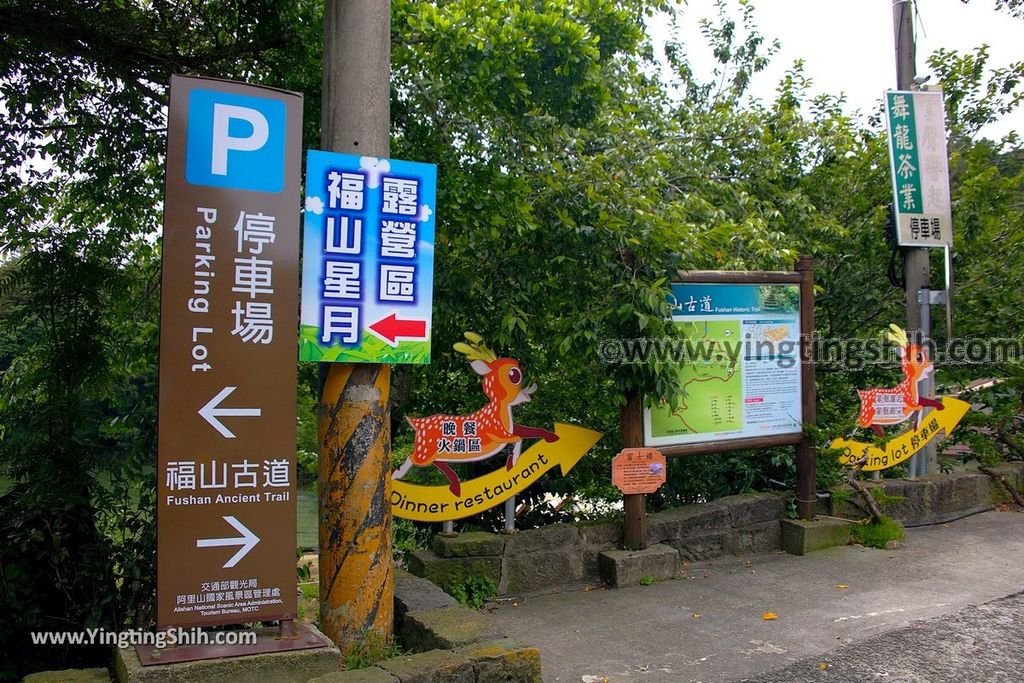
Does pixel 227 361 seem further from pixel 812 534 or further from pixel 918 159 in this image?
pixel 918 159

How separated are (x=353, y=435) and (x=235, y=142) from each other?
145 centimetres

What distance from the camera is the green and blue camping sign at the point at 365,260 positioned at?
3.96 m

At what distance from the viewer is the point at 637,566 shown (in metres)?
6.04

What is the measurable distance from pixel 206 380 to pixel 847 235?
766cm

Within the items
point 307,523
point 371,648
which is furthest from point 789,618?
point 307,523

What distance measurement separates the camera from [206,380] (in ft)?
11.5

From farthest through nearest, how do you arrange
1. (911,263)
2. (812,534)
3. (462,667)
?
(911,263) → (812,534) → (462,667)

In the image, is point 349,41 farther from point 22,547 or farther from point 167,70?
point 22,547

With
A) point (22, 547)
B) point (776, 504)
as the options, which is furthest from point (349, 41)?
point (776, 504)

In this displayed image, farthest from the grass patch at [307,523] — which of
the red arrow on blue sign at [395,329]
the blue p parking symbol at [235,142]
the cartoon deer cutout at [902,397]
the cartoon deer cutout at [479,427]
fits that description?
the blue p parking symbol at [235,142]

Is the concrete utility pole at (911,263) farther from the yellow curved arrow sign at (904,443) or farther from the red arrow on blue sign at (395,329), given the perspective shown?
the red arrow on blue sign at (395,329)

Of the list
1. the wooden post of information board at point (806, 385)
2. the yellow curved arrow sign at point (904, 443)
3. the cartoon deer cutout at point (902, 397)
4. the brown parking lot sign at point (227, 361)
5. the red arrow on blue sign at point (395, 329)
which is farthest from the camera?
the cartoon deer cutout at point (902, 397)

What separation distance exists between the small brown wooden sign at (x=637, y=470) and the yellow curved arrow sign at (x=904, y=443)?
6.84ft

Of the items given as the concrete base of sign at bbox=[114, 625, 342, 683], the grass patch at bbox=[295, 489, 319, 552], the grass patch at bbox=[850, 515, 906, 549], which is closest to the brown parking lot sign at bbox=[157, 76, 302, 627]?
the concrete base of sign at bbox=[114, 625, 342, 683]
